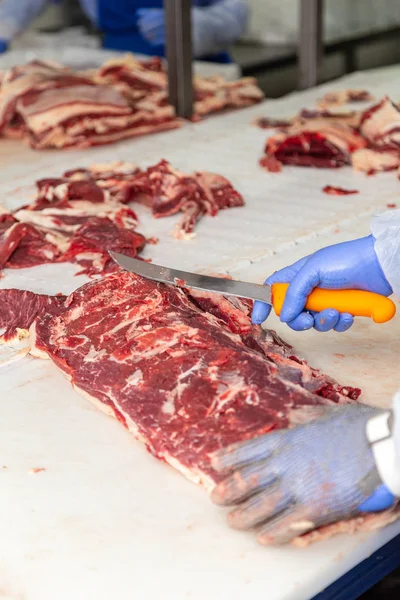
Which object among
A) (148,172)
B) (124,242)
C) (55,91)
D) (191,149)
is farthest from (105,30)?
(124,242)

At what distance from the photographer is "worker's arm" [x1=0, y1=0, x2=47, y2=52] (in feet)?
23.2

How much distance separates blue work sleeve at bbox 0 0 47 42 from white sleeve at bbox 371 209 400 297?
5547 millimetres

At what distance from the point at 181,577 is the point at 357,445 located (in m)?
0.44

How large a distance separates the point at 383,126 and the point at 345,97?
3.63 feet

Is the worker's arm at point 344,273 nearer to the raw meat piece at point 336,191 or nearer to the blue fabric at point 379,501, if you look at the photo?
the blue fabric at point 379,501

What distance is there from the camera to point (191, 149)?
Result: 180 inches

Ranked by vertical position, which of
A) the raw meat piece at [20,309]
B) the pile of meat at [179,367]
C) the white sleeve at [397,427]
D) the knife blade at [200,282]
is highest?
the white sleeve at [397,427]

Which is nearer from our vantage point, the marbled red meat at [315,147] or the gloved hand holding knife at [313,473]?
the gloved hand holding knife at [313,473]

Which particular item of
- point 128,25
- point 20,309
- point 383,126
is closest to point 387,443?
point 20,309

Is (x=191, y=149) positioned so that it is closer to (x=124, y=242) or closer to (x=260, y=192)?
Answer: (x=260, y=192)

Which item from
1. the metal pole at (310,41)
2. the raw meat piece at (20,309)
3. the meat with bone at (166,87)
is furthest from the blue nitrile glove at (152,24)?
the raw meat piece at (20,309)

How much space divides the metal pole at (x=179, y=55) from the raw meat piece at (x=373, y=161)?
1.38 m

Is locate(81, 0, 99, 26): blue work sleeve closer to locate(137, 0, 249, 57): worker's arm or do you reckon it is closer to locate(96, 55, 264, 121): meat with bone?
locate(137, 0, 249, 57): worker's arm

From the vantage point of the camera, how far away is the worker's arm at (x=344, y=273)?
2.22m
